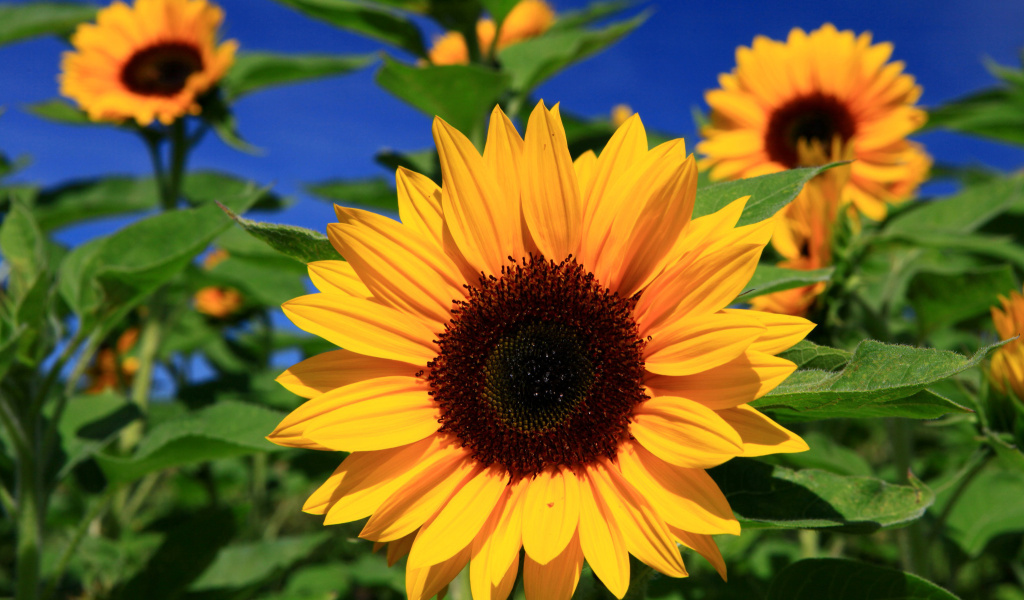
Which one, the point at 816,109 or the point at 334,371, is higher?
the point at 816,109

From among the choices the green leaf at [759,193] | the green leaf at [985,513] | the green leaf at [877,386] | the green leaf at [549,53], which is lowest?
the green leaf at [985,513]

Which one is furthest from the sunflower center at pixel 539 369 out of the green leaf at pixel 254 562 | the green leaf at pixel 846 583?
the green leaf at pixel 254 562

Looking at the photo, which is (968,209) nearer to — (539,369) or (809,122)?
(809,122)

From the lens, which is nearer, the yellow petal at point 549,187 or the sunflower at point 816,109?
the yellow petal at point 549,187

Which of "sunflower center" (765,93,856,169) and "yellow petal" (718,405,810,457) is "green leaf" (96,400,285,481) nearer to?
"yellow petal" (718,405,810,457)

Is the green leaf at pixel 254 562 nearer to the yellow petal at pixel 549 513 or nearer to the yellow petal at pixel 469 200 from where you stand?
the yellow petal at pixel 549 513

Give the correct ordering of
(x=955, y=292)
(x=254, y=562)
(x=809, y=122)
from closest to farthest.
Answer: (x=955, y=292) → (x=254, y=562) → (x=809, y=122)

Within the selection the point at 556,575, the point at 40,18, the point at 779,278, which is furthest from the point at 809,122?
the point at 40,18

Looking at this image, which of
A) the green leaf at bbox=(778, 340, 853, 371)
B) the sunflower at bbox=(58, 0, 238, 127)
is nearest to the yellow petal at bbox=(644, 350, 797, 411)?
the green leaf at bbox=(778, 340, 853, 371)
